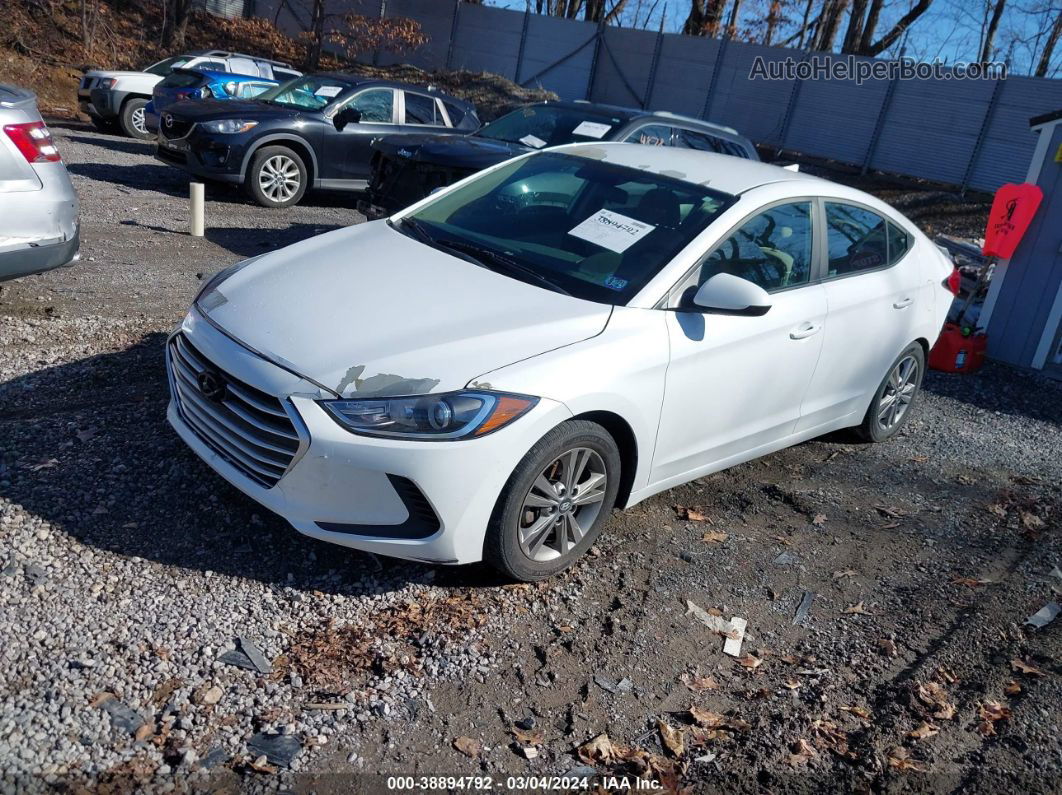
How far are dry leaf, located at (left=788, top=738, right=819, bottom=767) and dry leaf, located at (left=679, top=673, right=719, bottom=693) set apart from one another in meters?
0.37

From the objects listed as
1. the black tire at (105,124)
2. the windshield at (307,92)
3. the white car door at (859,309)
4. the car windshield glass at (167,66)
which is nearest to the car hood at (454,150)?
the windshield at (307,92)

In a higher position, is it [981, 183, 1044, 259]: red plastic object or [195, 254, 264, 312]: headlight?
[981, 183, 1044, 259]: red plastic object

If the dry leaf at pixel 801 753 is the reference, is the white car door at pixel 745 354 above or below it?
above

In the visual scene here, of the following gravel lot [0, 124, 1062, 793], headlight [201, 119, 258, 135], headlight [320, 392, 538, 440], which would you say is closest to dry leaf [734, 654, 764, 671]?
gravel lot [0, 124, 1062, 793]

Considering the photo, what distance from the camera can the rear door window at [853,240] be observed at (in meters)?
5.06

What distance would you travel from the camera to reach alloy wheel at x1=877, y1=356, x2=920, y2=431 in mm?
5898

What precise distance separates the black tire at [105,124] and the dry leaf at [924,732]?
1593cm

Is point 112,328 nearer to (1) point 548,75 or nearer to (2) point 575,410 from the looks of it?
(2) point 575,410

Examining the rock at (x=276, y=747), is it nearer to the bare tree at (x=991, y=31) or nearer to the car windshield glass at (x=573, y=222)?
the car windshield glass at (x=573, y=222)

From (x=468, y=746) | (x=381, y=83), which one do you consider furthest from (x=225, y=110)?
(x=468, y=746)

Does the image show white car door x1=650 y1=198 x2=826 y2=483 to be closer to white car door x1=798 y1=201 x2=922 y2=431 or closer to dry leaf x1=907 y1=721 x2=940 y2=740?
white car door x1=798 y1=201 x2=922 y2=431

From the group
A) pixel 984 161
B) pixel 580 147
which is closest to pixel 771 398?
pixel 580 147

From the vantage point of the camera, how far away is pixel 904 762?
3.25 meters

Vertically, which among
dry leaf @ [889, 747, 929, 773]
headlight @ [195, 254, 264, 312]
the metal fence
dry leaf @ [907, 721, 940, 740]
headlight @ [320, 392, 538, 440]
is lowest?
dry leaf @ [889, 747, 929, 773]
